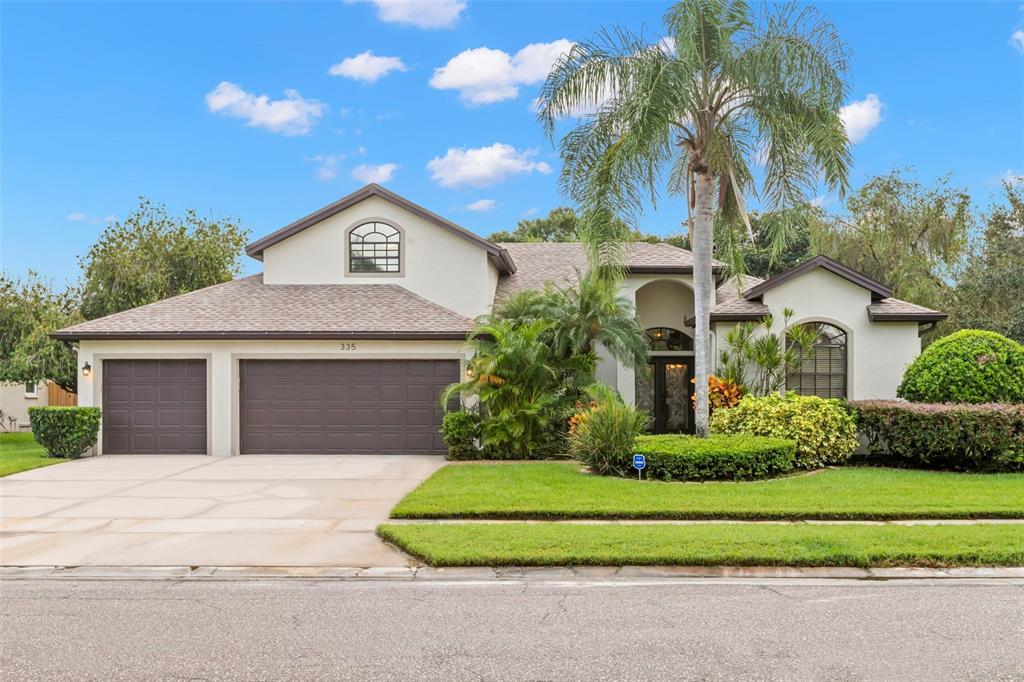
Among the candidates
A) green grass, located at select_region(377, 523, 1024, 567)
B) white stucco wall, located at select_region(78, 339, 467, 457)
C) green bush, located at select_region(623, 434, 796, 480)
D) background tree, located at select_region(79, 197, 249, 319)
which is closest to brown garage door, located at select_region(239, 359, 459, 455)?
white stucco wall, located at select_region(78, 339, 467, 457)

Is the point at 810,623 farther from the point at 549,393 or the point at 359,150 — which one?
the point at 359,150

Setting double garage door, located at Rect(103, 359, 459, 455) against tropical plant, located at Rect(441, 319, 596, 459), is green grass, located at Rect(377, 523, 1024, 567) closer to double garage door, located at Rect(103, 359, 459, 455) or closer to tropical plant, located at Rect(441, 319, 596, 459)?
tropical plant, located at Rect(441, 319, 596, 459)

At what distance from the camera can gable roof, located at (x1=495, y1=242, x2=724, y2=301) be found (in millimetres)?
18500

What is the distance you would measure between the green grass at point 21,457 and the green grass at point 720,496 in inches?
331

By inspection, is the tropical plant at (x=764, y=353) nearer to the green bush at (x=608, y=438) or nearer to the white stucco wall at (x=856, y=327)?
the white stucco wall at (x=856, y=327)

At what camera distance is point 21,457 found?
653 inches

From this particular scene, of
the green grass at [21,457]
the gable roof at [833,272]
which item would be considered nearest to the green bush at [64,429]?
the green grass at [21,457]

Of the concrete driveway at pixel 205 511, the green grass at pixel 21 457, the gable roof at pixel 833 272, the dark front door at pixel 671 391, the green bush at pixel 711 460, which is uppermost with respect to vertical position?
the gable roof at pixel 833 272

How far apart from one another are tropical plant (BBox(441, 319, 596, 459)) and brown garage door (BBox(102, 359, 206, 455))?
6.00 m

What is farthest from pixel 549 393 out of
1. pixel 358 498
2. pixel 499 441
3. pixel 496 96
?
pixel 496 96

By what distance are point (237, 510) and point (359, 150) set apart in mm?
16206

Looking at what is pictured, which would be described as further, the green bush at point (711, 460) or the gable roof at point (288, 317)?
the gable roof at point (288, 317)

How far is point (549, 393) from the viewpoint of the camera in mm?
15430

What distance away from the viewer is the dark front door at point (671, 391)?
19484 mm
